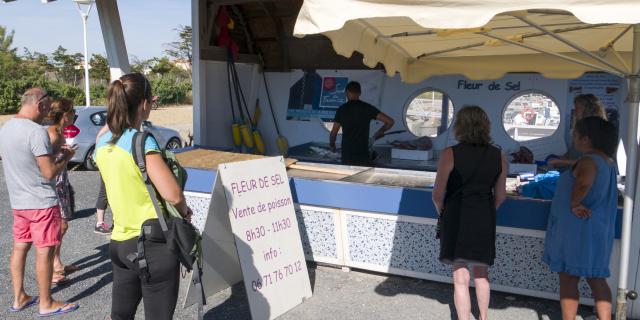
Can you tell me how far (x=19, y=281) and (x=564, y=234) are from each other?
3.99 m

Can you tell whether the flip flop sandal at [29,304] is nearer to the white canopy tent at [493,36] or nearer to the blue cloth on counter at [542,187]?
the white canopy tent at [493,36]

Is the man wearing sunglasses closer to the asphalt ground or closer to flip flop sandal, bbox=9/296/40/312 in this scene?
flip flop sandal, bbox=9/296/40/312

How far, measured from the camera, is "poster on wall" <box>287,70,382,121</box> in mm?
8000

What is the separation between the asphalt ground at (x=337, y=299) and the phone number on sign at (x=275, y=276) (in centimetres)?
28

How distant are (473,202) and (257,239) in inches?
64.9

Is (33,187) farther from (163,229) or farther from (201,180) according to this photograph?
(163,229)

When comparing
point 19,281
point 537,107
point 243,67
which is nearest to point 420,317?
point 19,281

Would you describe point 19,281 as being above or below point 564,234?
below

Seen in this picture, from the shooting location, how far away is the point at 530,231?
4164mm

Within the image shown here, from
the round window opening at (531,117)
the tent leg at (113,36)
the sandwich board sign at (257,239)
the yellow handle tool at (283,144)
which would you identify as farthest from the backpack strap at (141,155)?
the yellow handle tool at (283,144)

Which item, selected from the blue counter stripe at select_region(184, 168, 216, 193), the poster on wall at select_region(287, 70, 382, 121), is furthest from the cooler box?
the blue counter stripe at select_region(184, 168, 216, 193)

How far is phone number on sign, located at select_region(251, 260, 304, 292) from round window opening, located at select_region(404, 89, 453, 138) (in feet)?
12.0

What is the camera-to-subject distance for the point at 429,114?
7426mm

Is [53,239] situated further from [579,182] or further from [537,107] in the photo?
[537,107]
